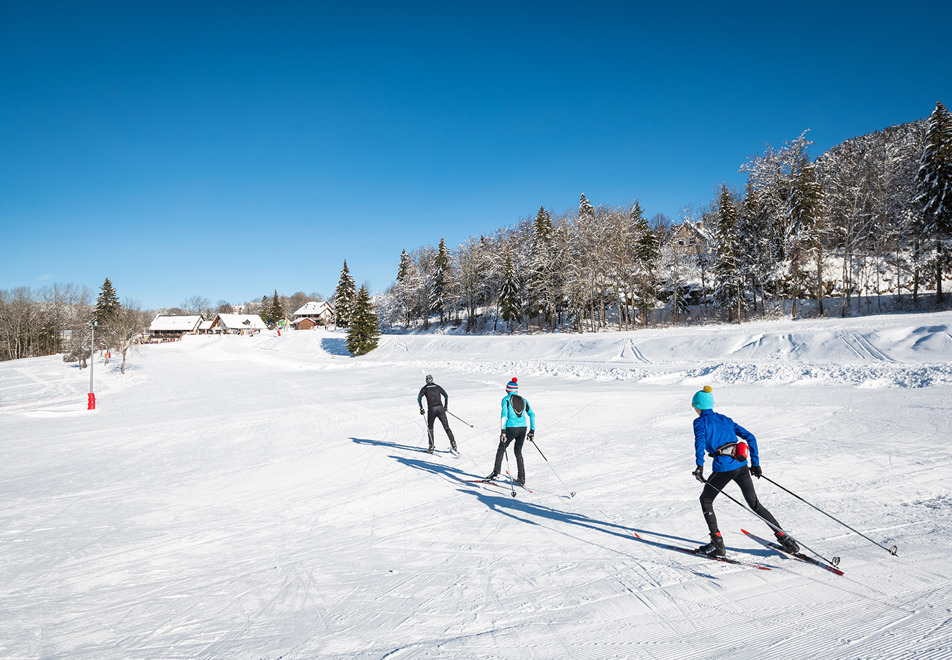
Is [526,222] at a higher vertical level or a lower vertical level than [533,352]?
higher

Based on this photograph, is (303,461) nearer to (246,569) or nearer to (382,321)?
(246,569)

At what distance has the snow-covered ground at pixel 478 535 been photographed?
380cm

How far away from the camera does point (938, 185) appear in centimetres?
2797

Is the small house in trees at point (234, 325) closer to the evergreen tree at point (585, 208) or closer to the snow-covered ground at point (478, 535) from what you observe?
the evergreen tree at point (585, 208)

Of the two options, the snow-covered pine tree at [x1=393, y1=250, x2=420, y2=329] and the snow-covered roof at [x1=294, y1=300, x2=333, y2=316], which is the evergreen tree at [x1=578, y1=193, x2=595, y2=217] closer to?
the snow-covered pine tree at [x1=393, y1=250, x2=420, y2=329]

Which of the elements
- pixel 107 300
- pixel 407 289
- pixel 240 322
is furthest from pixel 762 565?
pixel 240 322

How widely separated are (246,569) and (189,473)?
5655 mm

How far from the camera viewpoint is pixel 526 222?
62.7 m

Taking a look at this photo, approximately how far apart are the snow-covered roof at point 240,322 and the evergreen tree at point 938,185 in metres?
96.2

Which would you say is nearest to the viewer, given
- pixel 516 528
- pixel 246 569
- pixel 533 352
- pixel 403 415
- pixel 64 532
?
pixel 246 569

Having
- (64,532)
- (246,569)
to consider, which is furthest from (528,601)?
(64,532)

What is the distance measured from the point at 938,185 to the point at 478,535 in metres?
38.9

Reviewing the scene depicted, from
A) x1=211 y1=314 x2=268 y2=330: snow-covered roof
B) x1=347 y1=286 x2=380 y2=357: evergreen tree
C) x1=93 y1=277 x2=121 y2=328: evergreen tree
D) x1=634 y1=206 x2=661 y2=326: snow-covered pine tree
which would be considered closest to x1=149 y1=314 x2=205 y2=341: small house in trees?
x1=211 y1=314 x2=268 y2=330: snow-covered roof

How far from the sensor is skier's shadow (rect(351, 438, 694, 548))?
18.9 feet
